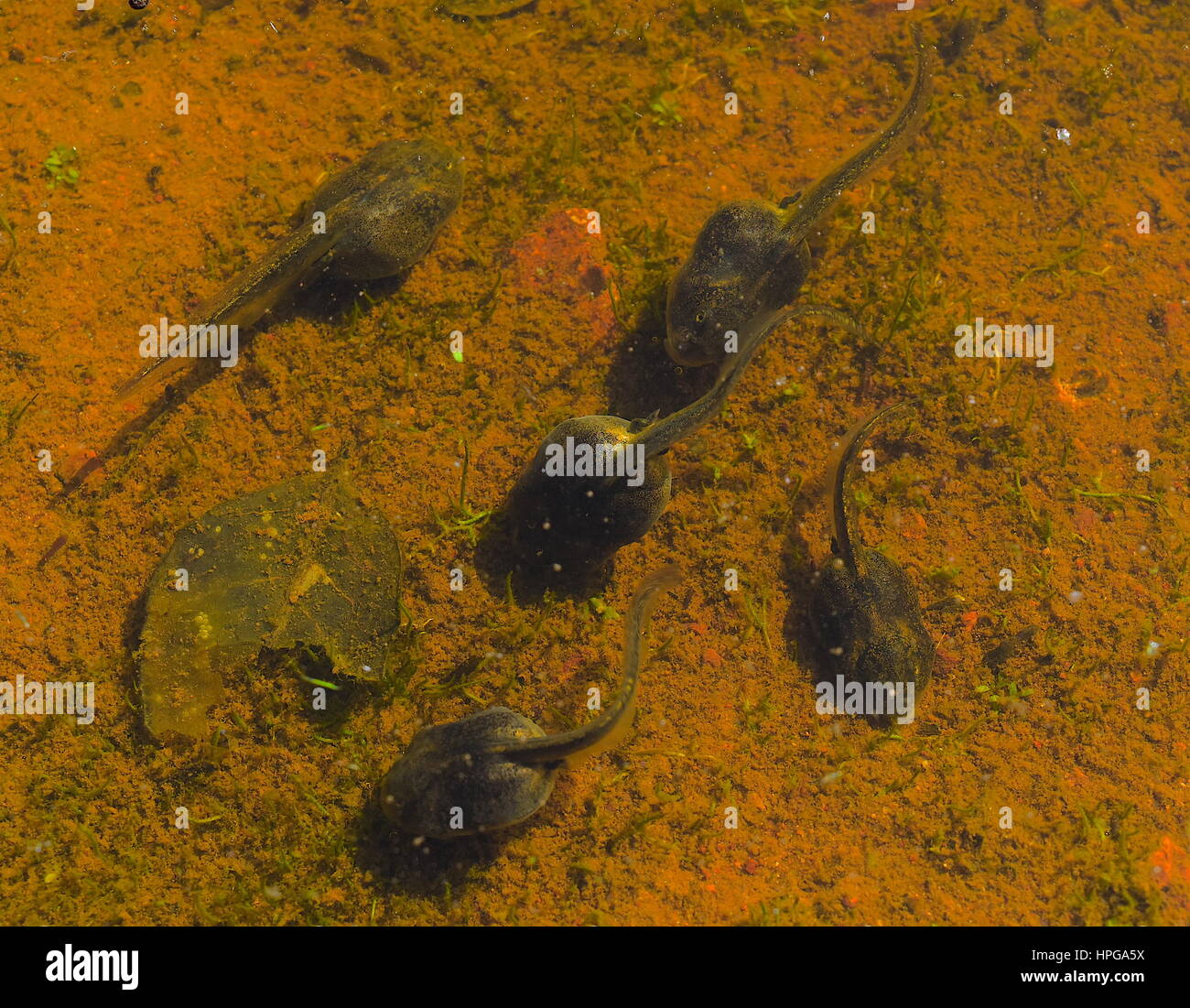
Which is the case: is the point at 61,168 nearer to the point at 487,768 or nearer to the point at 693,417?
the point at 693,417

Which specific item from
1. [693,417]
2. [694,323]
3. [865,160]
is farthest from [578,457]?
[865,160]

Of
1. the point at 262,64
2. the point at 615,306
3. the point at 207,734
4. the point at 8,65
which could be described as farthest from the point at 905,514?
the point at 8,65

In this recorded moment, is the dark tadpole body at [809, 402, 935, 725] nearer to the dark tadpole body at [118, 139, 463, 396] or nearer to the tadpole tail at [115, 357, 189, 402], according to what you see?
the dark tadpole body at [118, 139, 463, 396]

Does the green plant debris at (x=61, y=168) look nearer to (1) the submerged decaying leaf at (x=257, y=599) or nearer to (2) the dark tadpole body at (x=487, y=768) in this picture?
(1) the submerged decaying leaf at (x=257, y=599)

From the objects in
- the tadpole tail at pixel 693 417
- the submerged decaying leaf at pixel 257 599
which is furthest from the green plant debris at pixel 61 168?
the tadpole tail at pixel 693 417

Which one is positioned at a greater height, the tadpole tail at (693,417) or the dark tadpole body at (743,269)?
the dark tadpole body at (743,269)

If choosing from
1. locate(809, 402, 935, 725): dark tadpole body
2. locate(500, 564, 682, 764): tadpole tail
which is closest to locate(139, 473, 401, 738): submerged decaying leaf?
locate(500, 564, 682, 764): tadpole tail

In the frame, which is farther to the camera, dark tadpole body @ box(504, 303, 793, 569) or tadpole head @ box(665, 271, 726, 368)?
tadpole head @ box(665, 271, 726, 368)
